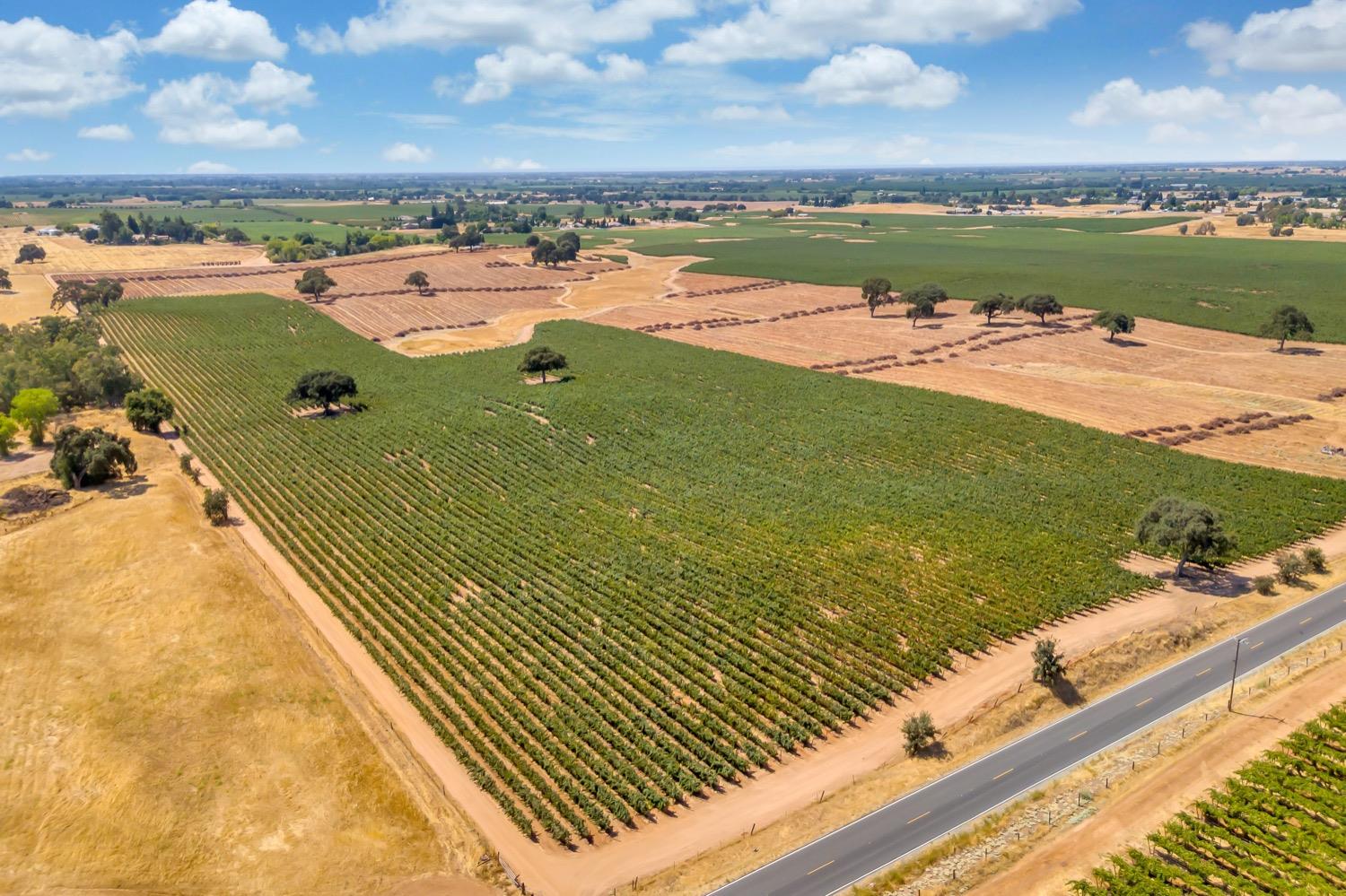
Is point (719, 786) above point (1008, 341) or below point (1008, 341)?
below

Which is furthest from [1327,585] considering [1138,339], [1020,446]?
[1138,339]

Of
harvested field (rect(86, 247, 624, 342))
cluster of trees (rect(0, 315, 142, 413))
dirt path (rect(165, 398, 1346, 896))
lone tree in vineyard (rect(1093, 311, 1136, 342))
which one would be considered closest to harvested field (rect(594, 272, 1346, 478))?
lone tree in vineyard (rect(1093, 311, 1136, 342))

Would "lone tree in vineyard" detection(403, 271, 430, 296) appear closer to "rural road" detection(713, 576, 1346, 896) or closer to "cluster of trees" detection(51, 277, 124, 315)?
"cluster of trees" detection(51, 277, 124, 315)

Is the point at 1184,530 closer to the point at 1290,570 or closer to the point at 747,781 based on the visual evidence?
the point at 1290,570

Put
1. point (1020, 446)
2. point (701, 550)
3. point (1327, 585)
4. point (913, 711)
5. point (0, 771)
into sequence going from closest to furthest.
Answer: point (0, 771) < point (913, 711) < point (1327, 585) < point (701, 550) < point (1020, 446)

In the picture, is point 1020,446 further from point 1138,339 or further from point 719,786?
point 1138,339

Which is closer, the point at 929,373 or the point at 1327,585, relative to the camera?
the point at 1327,585

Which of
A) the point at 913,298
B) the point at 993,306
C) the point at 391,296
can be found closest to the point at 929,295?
the point at 913,298

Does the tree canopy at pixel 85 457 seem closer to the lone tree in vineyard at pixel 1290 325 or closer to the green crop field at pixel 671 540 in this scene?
the green crop field at pixel 671 540
